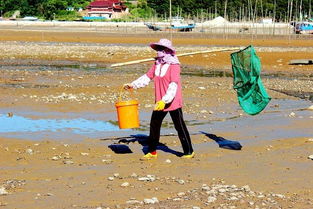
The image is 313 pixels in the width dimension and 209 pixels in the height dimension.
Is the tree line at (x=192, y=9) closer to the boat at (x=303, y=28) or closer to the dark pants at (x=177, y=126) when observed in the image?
the boat at (x=303, y=28)

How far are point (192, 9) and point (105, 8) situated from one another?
57.7 ft

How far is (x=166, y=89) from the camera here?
398 inches

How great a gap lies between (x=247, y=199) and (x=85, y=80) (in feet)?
51.1

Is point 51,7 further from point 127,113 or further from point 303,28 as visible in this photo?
point 127,113

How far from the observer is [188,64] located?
3244 centimetres

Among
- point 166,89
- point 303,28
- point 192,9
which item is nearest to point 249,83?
point 166,89

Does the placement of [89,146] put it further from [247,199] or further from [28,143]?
[247,199]

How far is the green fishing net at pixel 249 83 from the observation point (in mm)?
11641

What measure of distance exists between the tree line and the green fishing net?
288ft

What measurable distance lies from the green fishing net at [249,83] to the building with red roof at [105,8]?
110 metres

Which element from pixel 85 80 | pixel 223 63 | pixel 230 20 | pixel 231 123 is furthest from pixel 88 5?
pixel 231 123

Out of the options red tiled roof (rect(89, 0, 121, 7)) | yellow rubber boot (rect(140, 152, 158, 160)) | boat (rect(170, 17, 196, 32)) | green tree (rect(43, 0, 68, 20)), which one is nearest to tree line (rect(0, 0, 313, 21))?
green tree (rect(43, 0, 68, 20))

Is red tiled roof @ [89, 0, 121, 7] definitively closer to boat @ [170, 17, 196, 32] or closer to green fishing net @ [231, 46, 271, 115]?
boat @ [170, 17, 196, 32]

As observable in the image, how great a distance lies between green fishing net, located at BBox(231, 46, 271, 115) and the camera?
458 inches
